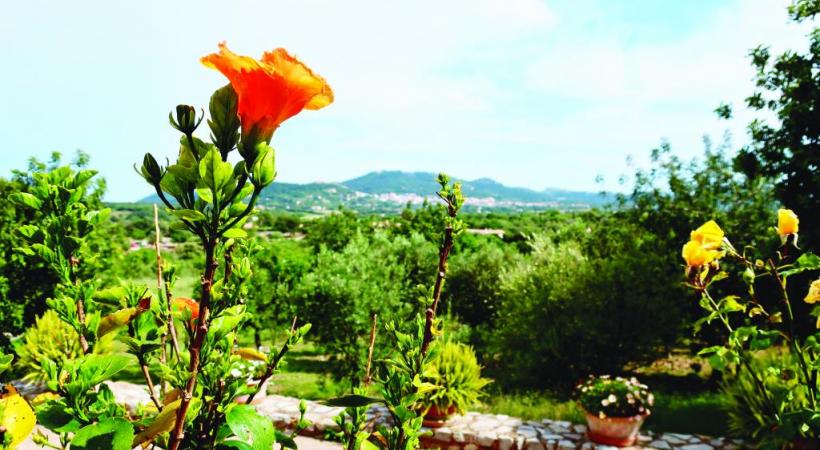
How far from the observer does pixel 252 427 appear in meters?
0.65

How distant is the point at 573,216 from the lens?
47.4ft

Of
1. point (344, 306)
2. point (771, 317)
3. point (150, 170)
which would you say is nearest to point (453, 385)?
point (344, 306)

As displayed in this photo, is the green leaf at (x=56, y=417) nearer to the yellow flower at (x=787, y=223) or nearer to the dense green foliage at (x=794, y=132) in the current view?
the yellow flower at (x=787, y=223)

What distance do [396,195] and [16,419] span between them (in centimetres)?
13232

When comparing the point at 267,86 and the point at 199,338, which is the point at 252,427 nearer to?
the point at 199,338

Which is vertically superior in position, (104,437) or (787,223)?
(787,223)

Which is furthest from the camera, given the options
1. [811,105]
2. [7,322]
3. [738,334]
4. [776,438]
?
[7,322]

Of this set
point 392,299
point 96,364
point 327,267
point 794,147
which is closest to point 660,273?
point 794,147

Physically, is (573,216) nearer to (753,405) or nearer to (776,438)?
(753,405)

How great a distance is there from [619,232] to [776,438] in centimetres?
918

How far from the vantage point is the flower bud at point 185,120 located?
63 cm

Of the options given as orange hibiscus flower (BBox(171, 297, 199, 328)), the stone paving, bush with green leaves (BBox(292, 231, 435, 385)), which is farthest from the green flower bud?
bush with green leaves (BBox(292, 231, 435, 385))

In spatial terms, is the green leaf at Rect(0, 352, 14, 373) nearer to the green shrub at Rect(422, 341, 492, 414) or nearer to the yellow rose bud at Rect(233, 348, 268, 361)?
the yellow rose bud at Rect(233, 348, 268, 361)

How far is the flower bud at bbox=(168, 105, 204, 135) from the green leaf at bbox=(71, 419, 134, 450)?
0.38 metres
